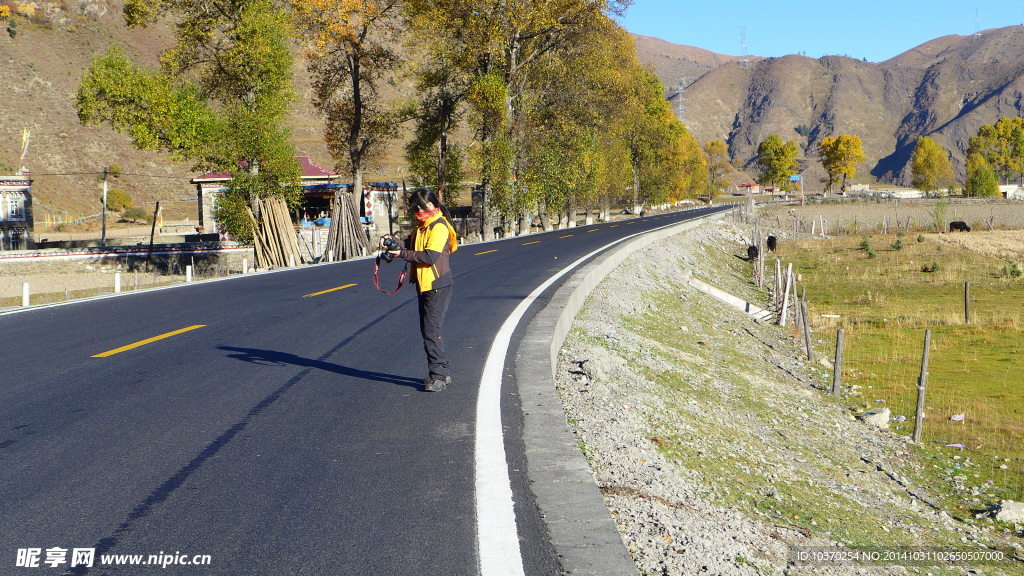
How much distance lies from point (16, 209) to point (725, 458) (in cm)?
4820

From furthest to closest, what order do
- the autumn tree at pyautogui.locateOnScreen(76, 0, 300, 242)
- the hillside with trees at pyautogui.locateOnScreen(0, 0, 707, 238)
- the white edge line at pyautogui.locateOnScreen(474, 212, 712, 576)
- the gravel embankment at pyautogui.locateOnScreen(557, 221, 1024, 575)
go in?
the hillside with trees at pyautogui.locateOnScreen(0, 0, 707, 238)
the autumn tree at pyautogui.locateOnScreen(76, 0, 300, 242)
the gravel embankment at pyautogui.locateOnScreen(557, 221, 1024, 575)
the white edge line at pyautogui.locateOnScreen(474, 212, 712, 576)

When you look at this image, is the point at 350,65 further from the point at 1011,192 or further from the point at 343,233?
the point at 1011,192

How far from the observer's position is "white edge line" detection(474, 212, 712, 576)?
3.69 meters

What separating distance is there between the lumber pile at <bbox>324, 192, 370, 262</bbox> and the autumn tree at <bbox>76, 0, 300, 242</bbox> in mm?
7261

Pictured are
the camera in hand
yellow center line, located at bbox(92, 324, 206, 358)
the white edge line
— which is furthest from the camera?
yellow center line, located at bbox(92, 324, 206, 358)

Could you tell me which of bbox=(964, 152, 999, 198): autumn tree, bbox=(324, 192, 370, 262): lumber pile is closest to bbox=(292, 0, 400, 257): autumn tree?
bbox=(324, 192, 370, 262): lumber pile

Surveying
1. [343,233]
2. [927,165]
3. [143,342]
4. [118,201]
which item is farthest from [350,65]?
[927,165]

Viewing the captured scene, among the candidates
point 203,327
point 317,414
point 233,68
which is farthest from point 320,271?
point 233,68

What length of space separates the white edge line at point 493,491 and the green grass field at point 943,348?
599 cm

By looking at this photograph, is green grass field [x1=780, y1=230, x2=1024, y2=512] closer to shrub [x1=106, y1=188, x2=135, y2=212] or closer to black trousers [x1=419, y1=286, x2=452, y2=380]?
black trousers [x1=419, y1=286, x2=452, y2=380]

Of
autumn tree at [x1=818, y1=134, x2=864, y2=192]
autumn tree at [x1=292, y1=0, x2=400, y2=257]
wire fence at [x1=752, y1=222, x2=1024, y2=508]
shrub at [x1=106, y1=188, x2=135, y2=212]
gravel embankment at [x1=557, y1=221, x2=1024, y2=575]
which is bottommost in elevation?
wire fence at [x1=752, y1=222, x2=1024, y2=508]

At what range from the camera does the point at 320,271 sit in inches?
766

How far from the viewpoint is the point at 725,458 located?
768 centimetres

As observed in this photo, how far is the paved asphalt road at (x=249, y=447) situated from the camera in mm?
3865
